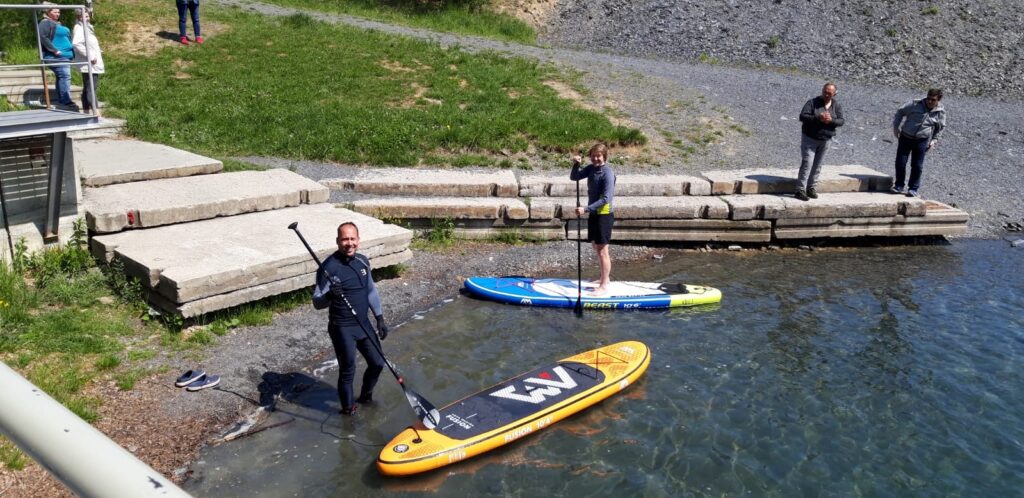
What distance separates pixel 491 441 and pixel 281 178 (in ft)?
22.6

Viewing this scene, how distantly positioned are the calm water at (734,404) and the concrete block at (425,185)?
3.41 meters

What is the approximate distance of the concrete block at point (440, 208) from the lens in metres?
12.2

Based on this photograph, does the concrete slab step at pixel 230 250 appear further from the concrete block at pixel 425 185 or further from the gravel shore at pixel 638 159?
the concrete block at pixel 425 185

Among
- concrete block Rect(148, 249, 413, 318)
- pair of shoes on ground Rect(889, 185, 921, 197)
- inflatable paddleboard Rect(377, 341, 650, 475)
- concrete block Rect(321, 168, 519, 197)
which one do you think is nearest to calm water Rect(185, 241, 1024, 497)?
inflatable paddleboard Rect(377, 341, 650, 475)

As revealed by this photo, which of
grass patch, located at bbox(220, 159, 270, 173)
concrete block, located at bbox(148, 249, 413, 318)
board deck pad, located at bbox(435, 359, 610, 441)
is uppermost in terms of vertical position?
grass patch, located at bbox(220, 159, 270, 173)

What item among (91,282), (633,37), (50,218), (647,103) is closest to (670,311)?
(91,282)

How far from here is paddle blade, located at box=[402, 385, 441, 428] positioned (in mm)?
7145

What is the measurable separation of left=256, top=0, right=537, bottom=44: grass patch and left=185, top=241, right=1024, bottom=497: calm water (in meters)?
16.6

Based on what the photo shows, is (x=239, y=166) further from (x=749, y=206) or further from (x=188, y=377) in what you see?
(x=749, y=206)

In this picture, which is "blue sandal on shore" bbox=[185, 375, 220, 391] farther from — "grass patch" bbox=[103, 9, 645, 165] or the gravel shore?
"grass patch" bbox=[103, 9, 645, 165]

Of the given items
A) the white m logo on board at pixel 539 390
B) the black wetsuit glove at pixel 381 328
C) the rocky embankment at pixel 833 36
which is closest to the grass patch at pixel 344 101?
the rocky embankment at pixel 833 36

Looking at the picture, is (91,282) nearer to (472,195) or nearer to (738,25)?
(472,195)

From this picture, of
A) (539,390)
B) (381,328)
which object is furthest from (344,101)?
(539,390)

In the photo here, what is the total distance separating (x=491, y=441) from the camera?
710 centimetres
